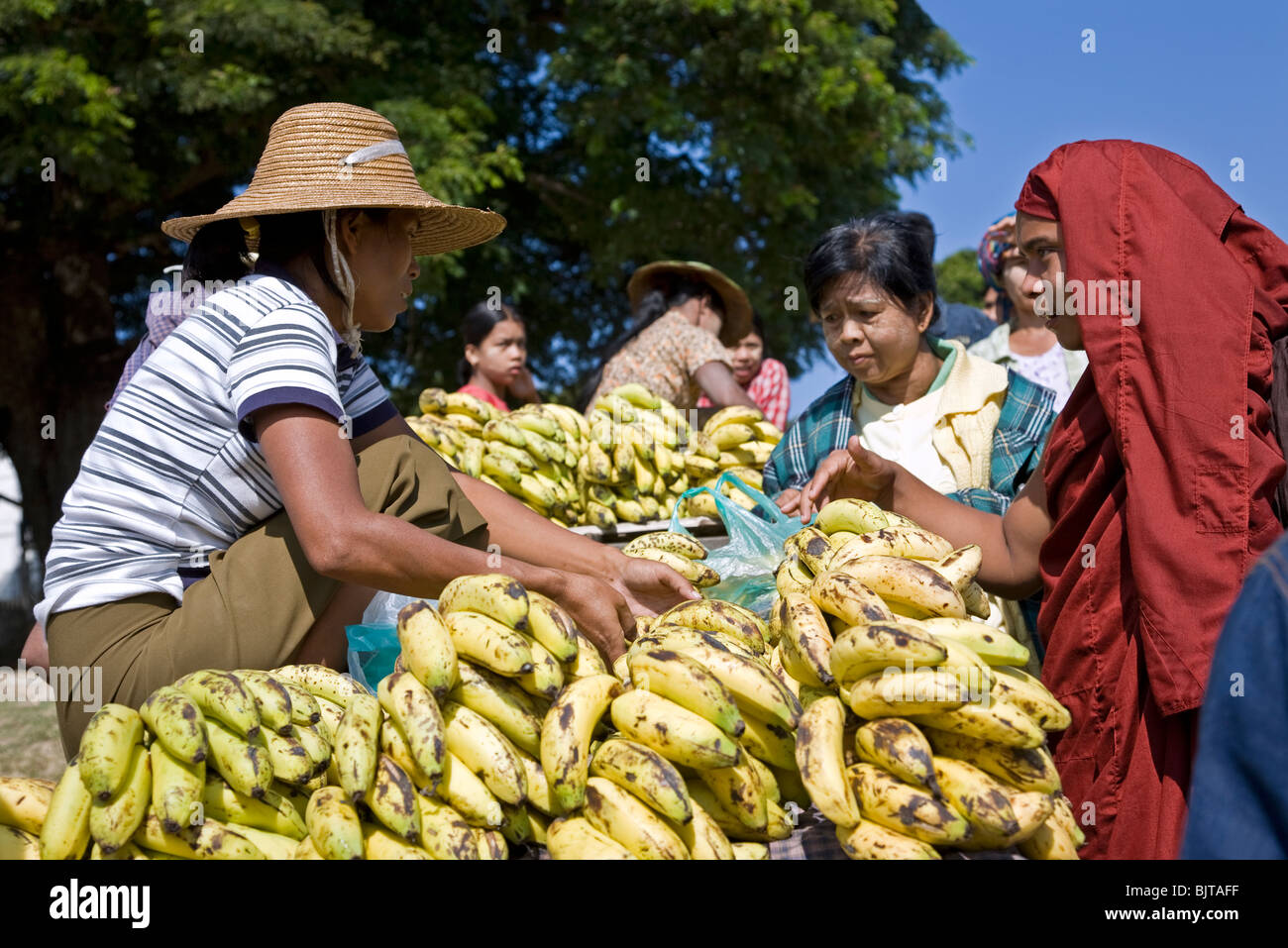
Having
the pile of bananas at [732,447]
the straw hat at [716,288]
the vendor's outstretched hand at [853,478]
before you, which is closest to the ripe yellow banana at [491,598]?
the vendor's outstretched hand at [853,478]

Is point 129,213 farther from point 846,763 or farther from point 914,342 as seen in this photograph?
point 846,763

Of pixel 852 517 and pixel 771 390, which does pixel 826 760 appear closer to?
pixel 852 517

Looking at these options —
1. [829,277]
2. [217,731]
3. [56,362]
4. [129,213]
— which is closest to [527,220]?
[129,213]

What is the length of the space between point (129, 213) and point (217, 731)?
9906 mm

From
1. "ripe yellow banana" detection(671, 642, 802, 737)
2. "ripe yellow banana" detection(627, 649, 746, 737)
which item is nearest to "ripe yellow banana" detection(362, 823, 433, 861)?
"ripe yellow banana" detection(627, 649, 746, 737)

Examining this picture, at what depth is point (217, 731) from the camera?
1776mm

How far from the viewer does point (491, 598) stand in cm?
193

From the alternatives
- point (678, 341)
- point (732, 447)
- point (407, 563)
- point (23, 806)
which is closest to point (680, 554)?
point (407, 563)

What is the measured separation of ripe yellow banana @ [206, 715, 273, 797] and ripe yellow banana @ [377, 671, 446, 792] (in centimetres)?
21

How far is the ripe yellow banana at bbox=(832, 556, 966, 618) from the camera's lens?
1988 millimetres

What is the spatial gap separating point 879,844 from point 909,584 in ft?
1.62

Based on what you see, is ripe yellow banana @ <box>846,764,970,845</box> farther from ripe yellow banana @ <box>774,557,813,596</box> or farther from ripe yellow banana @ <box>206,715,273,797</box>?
ripe yellow banana @ <box>206,715,273,797</box>

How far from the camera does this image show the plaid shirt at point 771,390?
7.36 m
